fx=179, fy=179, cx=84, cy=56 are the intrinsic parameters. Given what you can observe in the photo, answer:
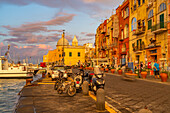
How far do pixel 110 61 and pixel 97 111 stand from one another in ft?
157

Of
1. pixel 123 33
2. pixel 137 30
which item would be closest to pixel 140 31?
pixel 137 30

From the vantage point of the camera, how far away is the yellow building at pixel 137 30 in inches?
1313

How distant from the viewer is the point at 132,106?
24.4ft

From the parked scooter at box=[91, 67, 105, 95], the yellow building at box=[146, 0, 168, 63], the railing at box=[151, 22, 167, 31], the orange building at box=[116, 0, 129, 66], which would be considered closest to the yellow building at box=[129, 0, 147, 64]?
the yellow building at box=[146, 0, 168, 63]

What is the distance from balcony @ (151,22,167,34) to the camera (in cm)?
Answer: 2616

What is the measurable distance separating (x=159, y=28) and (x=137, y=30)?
25.5ft

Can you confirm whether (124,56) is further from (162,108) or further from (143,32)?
(162,108)

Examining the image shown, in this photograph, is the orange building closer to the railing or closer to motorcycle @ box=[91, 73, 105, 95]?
the railing

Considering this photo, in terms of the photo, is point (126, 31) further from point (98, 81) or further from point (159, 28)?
point (98, 81)

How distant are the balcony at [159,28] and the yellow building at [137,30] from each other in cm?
417

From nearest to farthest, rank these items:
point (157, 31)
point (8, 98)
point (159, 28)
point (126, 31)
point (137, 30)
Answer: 1. point (8, 98)
2. point (159, 28)
3. point (157, 31)
4. point (137, 30)
5. point (126, 31)

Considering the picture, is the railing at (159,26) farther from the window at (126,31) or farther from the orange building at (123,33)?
the window at (126,31)

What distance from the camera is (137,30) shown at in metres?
34.8

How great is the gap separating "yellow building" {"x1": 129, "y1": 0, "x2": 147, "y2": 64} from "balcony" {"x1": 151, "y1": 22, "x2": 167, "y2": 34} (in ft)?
13.7
